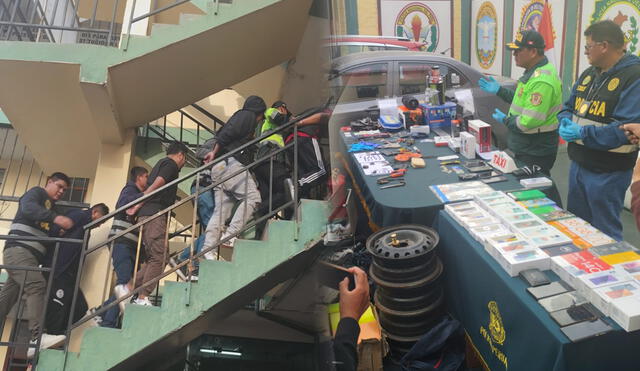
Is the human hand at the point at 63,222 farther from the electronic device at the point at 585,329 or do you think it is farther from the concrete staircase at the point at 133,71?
the electronic device at the point at 585,329

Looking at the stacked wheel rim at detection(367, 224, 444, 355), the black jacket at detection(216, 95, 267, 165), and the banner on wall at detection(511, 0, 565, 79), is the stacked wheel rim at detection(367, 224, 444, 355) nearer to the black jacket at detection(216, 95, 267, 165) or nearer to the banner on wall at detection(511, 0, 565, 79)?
the banner on wall at detection(511, 0, 565, 79)

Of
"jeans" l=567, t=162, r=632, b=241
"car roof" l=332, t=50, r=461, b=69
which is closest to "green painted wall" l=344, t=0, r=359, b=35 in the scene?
"car roof" l=332, t=50, r=461, b=69

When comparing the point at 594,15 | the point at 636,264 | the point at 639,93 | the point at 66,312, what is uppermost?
the point at 594,15

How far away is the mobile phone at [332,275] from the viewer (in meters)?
1.43

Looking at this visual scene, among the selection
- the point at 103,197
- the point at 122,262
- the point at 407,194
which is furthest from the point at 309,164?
the point at 103,197

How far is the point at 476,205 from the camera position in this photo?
2.10 m

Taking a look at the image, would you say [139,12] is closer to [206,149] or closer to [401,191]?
[206,149]

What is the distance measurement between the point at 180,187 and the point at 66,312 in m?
1.30

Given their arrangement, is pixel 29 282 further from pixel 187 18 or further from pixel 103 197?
pixel 187 18

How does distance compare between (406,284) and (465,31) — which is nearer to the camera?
(406,284)

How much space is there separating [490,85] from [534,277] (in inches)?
37.5

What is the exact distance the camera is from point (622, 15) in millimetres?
1498

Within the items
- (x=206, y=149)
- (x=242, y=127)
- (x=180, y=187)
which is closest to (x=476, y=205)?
(x=242, y=127)

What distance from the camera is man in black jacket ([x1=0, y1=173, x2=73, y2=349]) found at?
307cm
